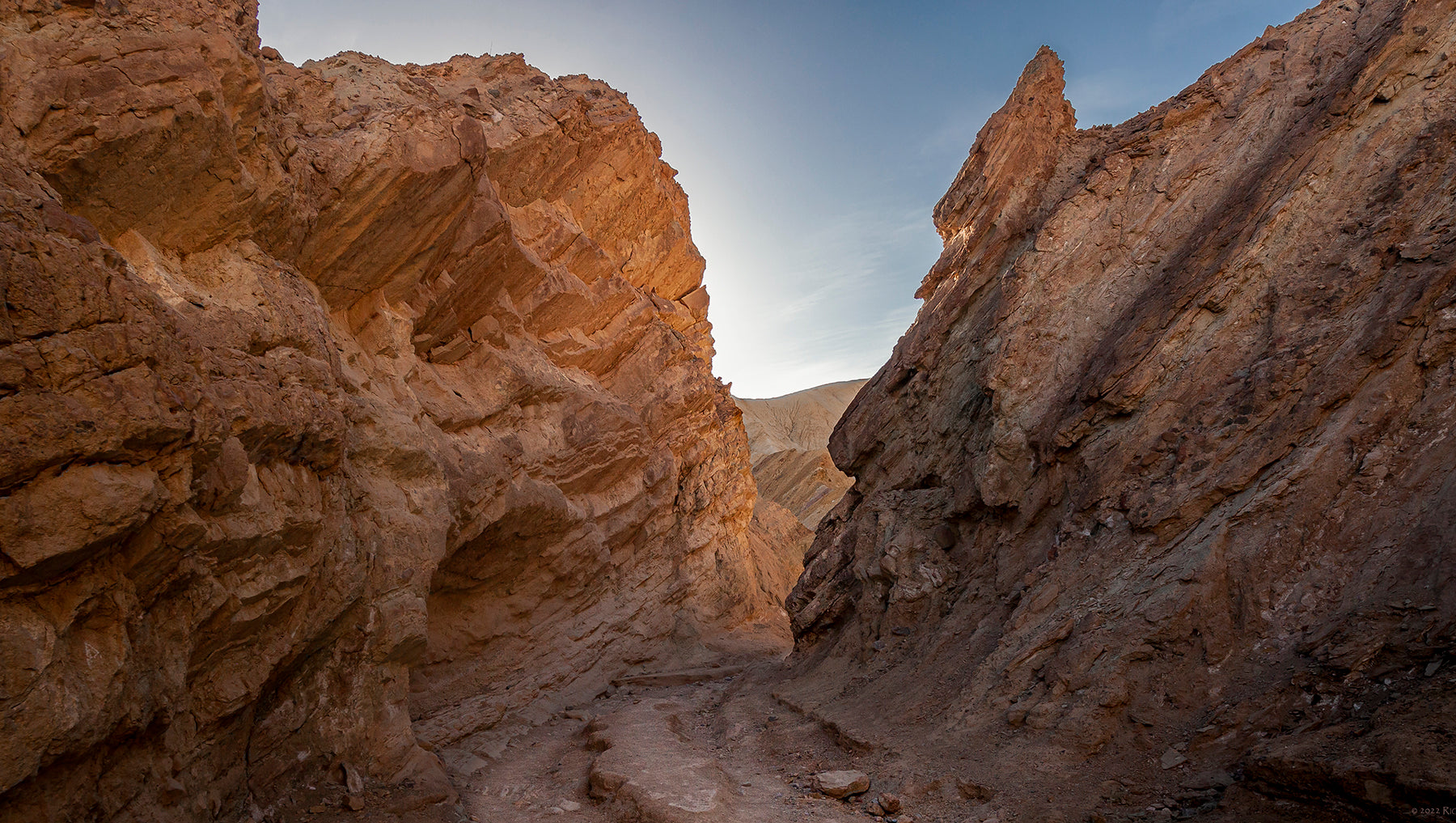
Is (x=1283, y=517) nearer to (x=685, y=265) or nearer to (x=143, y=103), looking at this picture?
(x=143, y=103)

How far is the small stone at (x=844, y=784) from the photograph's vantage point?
34.7 ft

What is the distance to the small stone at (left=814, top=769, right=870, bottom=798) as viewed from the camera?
10.6 m

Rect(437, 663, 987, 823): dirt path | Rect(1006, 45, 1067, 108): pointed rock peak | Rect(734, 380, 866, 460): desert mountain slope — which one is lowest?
Rect(437, 663, 987, 823): dirt path

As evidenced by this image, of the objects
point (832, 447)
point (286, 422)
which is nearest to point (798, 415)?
point (832, 447)

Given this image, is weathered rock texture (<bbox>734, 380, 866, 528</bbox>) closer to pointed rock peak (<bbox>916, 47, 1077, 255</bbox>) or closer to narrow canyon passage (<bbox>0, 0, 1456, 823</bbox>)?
pointed rock peak (<bbox>916, 47, 1077, 255</bbox>)

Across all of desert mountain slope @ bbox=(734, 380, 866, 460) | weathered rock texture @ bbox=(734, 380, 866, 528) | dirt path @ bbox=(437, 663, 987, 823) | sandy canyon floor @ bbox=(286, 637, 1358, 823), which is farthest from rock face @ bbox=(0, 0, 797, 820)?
desert mountain slope @ bbox=(734, 380, 866, 460)

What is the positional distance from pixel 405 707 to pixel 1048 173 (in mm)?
17206

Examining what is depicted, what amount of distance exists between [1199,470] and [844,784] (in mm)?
6660

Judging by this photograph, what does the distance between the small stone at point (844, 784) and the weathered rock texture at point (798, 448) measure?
25948 mm

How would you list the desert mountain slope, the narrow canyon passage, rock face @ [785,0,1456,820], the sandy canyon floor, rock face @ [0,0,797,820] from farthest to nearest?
1. the desert mountain slope
2. the sandy canyon floor
3. rock face @ [785,0,1456,820]
4. the narrow canyon passage
5. rock face @ [0,0,797,820]

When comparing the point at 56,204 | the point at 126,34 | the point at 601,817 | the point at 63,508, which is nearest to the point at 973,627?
the point at 601,817

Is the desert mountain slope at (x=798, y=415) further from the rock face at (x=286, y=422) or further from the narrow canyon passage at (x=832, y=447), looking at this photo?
the narrow canyon passage at (x=832, y=447)

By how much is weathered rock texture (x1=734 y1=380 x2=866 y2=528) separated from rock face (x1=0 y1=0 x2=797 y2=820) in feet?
56.8

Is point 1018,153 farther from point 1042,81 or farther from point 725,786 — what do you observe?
point 725,786
